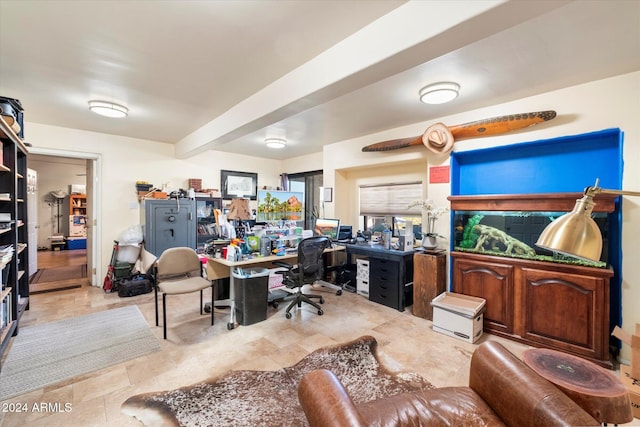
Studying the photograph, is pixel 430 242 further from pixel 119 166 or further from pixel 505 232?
pixel 119 166

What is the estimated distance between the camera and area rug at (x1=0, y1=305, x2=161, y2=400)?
2.23 m

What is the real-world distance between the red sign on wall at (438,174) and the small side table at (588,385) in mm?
2548

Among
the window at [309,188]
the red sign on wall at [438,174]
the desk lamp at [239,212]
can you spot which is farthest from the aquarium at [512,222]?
the window at [309,188]

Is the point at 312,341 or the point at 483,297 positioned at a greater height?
the point at 483,297

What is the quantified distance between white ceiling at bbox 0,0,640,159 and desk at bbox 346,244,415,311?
1.84 metres

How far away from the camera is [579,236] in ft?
3.24

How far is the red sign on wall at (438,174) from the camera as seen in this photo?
3699mm

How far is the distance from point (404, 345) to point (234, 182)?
4.68 metres

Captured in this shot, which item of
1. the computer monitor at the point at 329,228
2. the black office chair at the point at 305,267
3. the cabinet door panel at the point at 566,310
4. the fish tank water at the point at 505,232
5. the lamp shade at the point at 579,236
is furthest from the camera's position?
the computer monitor at the point at 329,228

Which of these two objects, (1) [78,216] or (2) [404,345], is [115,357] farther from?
(1) [78,216]

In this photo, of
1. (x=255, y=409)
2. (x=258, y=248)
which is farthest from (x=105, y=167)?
(x=255, y=409)

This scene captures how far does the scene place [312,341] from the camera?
9.33 feet

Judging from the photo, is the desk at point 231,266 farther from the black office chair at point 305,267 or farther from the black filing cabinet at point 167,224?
the black filing cabinet at point 167,224

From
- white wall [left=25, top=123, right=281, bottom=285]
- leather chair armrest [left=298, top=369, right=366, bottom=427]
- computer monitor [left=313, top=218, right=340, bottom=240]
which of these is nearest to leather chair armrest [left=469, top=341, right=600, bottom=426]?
leather chair armrest [left=298, top=369, right=366, bottom=427]
